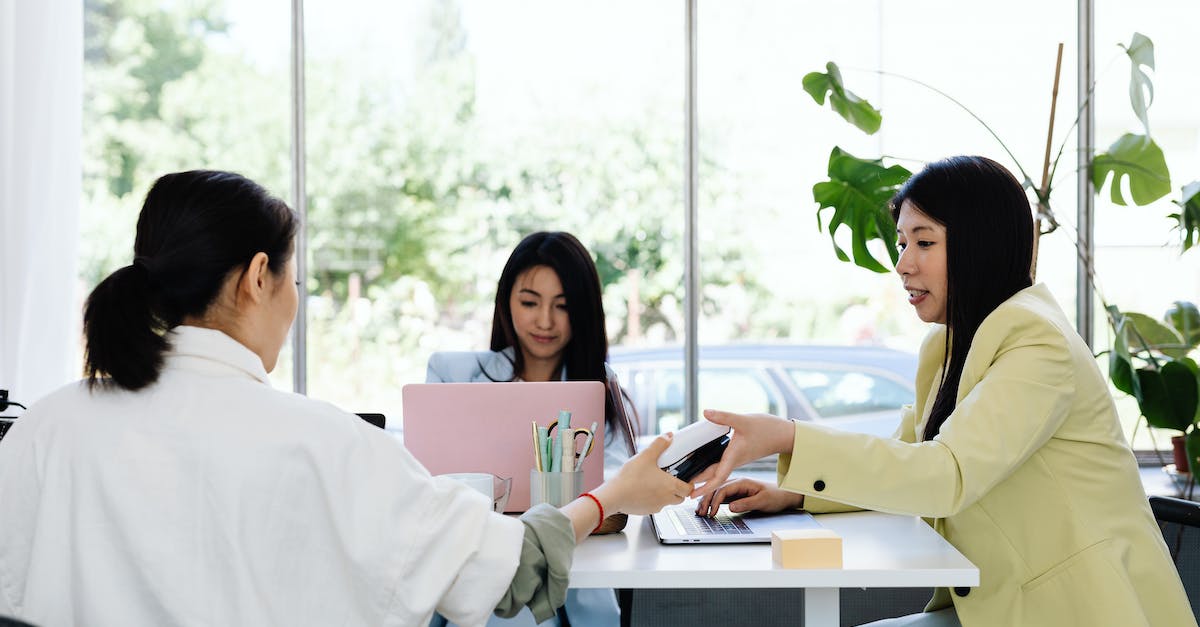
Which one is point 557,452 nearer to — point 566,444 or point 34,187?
point 566,444

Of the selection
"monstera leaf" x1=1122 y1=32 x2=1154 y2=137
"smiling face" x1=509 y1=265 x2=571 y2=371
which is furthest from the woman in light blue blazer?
"monstera leaf" x1=1122 y1=32 x2=1154 y2=137

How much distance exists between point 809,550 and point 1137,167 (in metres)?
1.93

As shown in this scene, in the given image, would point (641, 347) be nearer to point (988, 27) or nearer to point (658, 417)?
point (658, 417)

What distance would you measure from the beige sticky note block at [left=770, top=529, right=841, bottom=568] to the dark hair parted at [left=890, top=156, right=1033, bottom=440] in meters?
0.49

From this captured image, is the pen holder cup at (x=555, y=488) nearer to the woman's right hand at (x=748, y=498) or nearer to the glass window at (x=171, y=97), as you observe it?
the woman's right hand at (x=748, y=498)

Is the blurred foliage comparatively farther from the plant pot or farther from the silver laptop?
the silver laptop

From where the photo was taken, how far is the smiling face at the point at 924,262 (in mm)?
1812

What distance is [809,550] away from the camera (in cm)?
145

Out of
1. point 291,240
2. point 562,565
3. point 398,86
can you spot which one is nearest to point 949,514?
point 562,565

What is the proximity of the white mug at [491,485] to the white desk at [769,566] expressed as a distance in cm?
17

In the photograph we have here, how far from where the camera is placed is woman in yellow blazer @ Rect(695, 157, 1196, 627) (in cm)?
159

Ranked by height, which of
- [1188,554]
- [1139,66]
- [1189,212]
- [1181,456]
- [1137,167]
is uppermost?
[1139,66]

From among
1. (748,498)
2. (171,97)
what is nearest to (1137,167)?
(748,498)

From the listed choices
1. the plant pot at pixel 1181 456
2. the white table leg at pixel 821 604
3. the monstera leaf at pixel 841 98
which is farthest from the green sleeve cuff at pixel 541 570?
the plant pot at pixel 1181 456
